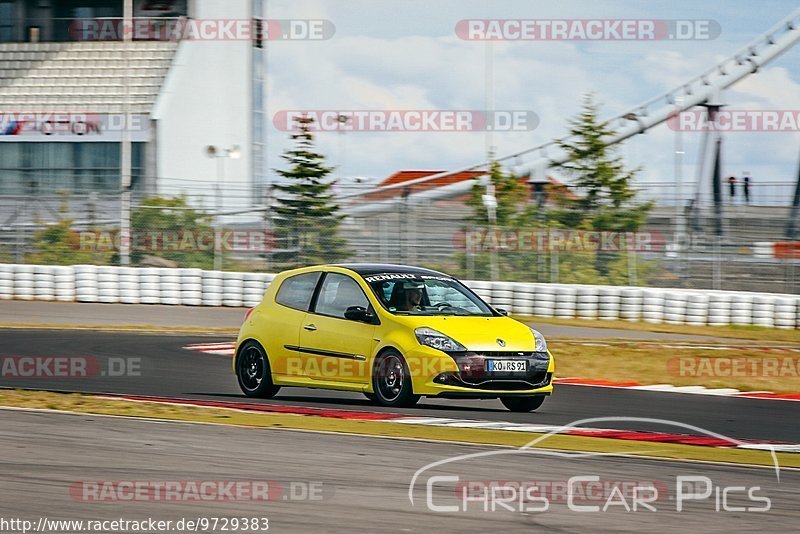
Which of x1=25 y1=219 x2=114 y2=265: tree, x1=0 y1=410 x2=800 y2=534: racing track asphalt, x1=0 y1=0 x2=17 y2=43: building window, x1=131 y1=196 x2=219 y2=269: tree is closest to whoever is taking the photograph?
x1=0 y1=410 x2=800 y2=534: racing track asphalt

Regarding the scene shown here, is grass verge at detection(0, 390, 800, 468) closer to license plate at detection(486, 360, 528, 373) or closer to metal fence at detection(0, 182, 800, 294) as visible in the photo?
license plate at detection(486, 360, 528, 373)

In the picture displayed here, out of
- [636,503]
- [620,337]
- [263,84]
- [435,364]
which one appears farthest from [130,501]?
[263,84]

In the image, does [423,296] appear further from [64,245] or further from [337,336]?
[64,245]

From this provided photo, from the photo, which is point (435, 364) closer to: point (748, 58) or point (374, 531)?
point (374, 531)

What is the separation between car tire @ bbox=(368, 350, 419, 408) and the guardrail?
42.5 feet

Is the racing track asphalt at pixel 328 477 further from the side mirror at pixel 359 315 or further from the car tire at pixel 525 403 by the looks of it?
the car tire at pixel 525 403

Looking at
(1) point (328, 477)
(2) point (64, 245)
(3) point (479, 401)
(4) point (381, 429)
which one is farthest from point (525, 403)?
(2) point (64, 245)

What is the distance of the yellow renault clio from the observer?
32.9 feet

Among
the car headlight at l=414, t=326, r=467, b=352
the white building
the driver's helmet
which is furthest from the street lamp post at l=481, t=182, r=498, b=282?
the car headlight at l=414, t=326, r=467, b=352

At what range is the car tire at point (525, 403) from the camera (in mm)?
10492

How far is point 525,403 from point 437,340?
3.53ft

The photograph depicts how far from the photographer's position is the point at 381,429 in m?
8.70

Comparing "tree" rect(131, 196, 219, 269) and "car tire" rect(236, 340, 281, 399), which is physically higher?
"tree" rect(131, 196, 219, 269)

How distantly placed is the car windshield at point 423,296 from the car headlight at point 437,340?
44 centimetres
